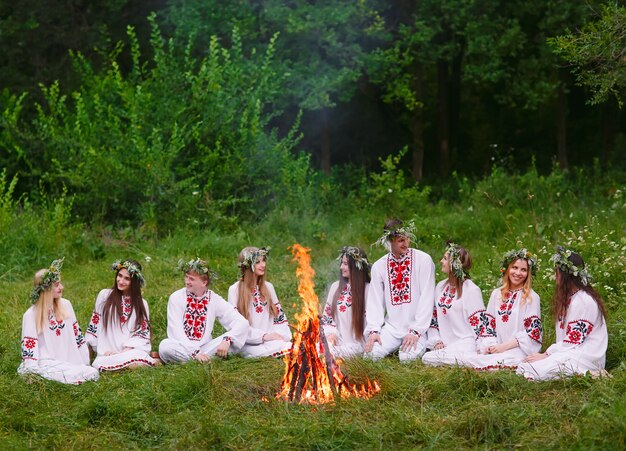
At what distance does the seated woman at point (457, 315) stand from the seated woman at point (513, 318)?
0.45 ft

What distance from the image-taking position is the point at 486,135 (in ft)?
84.4

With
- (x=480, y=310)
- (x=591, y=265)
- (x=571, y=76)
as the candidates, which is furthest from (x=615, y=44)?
(x=571, y=76)

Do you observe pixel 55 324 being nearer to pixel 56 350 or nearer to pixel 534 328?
pixel 56 350

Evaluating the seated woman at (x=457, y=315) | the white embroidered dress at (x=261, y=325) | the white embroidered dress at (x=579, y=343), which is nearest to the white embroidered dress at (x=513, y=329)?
the seated woman at (x=457, y=315)

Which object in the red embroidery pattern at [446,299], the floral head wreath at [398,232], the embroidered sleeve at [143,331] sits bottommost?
the embroidered sleeve at [143,331]

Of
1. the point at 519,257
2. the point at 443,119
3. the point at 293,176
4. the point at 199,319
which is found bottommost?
the point at 199,319

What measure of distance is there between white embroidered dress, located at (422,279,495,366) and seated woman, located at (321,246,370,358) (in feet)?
2.43

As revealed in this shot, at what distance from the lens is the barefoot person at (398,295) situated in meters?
10.3

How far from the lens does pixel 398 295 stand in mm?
10500

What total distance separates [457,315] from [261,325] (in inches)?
80.4

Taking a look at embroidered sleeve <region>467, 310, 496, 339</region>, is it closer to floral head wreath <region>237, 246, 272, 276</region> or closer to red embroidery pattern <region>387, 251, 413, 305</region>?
red embroidery pattern <region>387, 251, 413, 305</region>

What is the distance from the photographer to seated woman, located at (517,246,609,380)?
8812mm


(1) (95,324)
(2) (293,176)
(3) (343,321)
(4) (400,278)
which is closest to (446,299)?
(4) (400,278)

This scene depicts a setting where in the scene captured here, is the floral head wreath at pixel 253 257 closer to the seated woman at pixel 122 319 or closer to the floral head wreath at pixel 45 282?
the seated woman at pixel 122 319
